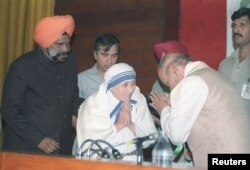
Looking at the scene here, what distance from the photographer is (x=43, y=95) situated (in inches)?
125

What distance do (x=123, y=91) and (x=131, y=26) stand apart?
4.82 ft

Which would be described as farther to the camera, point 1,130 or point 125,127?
point 1,130

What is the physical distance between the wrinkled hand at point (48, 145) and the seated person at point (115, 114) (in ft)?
1.04

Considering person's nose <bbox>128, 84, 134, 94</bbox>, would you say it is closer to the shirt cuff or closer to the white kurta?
the white kurta

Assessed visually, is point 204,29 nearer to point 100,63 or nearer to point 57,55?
point 100,63

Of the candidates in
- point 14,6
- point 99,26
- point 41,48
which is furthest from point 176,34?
point 14,6

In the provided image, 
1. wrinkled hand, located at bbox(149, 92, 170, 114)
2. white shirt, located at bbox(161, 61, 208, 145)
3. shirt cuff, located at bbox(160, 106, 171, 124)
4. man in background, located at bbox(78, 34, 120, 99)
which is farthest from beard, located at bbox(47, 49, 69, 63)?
white shirt, located at bbox(161, 61, 208, 145)

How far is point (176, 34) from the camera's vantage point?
154 inches

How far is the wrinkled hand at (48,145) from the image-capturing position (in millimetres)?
2949

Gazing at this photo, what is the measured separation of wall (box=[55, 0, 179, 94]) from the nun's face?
122 centimetres

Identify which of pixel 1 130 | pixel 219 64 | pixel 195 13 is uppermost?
pixel 195 13

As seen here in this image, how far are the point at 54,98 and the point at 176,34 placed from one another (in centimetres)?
133

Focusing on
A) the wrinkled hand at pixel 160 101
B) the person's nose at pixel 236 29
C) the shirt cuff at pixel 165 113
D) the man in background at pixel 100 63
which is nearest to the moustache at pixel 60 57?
the man in background at pixel 100 63

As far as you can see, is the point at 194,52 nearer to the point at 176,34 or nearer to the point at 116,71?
the point at 176,34
